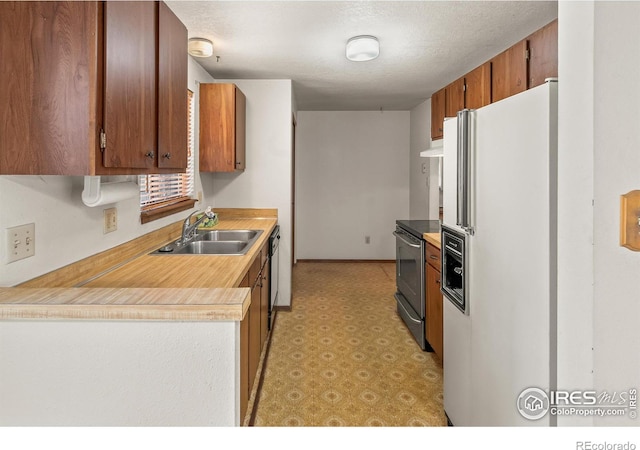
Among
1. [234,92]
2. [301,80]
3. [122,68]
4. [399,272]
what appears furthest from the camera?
[301,80]

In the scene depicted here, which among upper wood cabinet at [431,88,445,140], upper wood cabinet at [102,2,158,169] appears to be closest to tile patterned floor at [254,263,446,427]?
upper wood cabinet at [102,2,158,169]

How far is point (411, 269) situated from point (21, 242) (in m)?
2.71

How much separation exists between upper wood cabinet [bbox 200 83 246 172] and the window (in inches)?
4.7

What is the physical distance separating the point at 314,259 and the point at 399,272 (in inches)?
106

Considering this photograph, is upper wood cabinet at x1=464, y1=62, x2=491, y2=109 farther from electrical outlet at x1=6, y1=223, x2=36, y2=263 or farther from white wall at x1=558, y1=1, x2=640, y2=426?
electrical outlet at x1=6, y1=223, x2=36, y2=263

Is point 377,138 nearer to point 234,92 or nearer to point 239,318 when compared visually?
point 234,92

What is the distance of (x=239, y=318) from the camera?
1.16 m

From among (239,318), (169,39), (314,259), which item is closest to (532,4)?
(169,39)

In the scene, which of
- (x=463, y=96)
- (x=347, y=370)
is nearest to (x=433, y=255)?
(x=347, y=370)

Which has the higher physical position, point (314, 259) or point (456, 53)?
point (456, 53)

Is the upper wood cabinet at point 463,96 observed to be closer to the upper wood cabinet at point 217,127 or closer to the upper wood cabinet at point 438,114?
the upper wood cabinet at point 438,114

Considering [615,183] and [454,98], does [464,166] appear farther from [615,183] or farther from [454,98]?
[454,98]

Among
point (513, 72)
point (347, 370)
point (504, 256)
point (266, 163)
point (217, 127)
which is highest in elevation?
point (513, 72)

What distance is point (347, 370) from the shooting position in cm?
275
